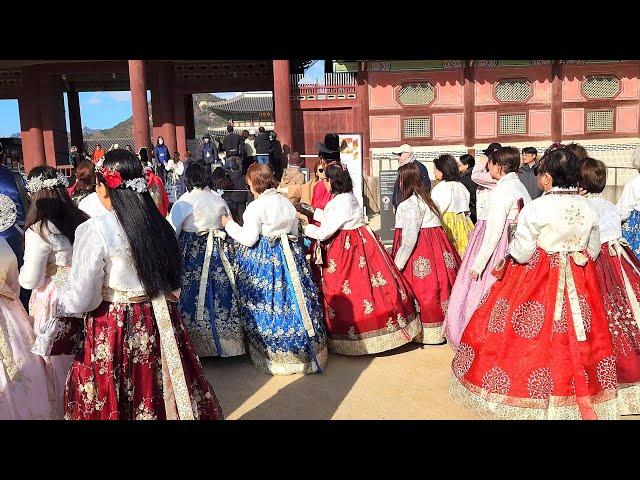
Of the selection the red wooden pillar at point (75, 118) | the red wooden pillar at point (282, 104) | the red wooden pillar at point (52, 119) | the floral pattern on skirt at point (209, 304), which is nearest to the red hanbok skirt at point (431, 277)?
the floral pattern on skirt at point (209, 304)

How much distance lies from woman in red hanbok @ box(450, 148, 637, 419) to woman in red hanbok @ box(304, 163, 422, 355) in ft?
4.05

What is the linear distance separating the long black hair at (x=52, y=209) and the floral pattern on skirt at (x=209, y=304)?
116cm

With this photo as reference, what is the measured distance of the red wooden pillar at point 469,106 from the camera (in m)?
14.9

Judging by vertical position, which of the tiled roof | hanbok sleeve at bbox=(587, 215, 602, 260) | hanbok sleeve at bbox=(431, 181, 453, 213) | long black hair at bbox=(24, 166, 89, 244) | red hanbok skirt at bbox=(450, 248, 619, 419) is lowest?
red hanbok skirt at bbox=(450, 248, 619, 419)

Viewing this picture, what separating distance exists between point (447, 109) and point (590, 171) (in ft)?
40.3

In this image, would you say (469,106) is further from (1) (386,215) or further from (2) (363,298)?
(2) (363,298)

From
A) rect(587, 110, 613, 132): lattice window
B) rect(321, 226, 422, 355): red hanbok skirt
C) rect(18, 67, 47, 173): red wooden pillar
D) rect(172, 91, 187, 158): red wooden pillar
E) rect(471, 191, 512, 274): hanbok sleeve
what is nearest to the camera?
rect(471, 191, 512, 274): hanbok sleeve

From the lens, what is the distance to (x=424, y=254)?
4.62m

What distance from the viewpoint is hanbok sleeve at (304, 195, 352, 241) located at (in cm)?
435

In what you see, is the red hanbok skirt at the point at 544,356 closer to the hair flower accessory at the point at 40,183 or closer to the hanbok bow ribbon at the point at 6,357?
the hanbok bow ribbon at the point at 6,357

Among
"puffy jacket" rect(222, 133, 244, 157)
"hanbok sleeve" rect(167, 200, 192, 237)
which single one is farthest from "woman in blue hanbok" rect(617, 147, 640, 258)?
"puffy jacket" rect(222, 133, 244, 157)

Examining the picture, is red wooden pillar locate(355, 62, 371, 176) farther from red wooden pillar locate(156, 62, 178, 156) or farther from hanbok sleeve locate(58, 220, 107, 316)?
hanbok sleeve locate(58, 220, 107, 316)

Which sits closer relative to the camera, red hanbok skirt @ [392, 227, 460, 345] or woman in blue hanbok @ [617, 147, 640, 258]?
red hanbok skirt @ [392, 227, 460, 345]
